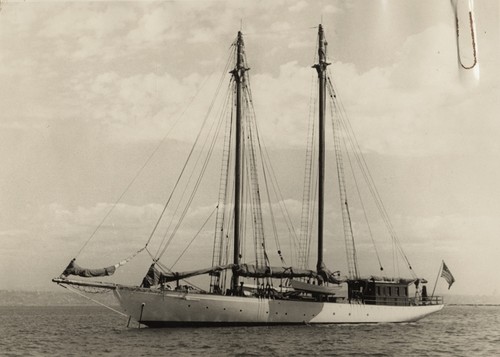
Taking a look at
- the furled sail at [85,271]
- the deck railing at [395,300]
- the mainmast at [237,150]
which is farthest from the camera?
the deck railing at [395,300]

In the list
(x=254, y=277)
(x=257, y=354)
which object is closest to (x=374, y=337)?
(x=254, y=277)

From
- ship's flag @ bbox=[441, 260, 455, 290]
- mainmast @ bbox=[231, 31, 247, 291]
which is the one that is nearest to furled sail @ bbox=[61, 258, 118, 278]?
mainmast @ bbox=[231, 31, 247, 291]

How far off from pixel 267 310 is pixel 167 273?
7.63 m

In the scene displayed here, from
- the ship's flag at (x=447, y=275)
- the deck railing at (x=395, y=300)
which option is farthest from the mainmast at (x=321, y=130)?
the ship's flag at (x=447, y=275)

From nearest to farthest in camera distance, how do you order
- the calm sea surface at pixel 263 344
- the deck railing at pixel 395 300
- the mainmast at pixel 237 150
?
1. the calm sea surface at pixel 263 344
2. the mainmast at pixel 237 150
3. the deck railing at pixel 395 300

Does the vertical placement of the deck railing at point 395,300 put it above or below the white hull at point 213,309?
above

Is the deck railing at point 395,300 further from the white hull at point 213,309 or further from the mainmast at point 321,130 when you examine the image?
the mainmast at point 321,130

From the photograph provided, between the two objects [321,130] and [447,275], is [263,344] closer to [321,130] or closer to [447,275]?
[321,130]

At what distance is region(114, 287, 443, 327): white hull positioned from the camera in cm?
4053

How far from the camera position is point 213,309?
41250mm

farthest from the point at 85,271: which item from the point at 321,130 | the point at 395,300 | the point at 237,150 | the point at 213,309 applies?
the point at 395,300

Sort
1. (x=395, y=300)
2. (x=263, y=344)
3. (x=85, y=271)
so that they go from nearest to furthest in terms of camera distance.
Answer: (x=263, y=344) < (x=85, y=271) < (x=395, y=300)

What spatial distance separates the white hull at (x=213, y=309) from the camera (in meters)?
40.5

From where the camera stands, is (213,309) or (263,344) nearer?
(263,344)
